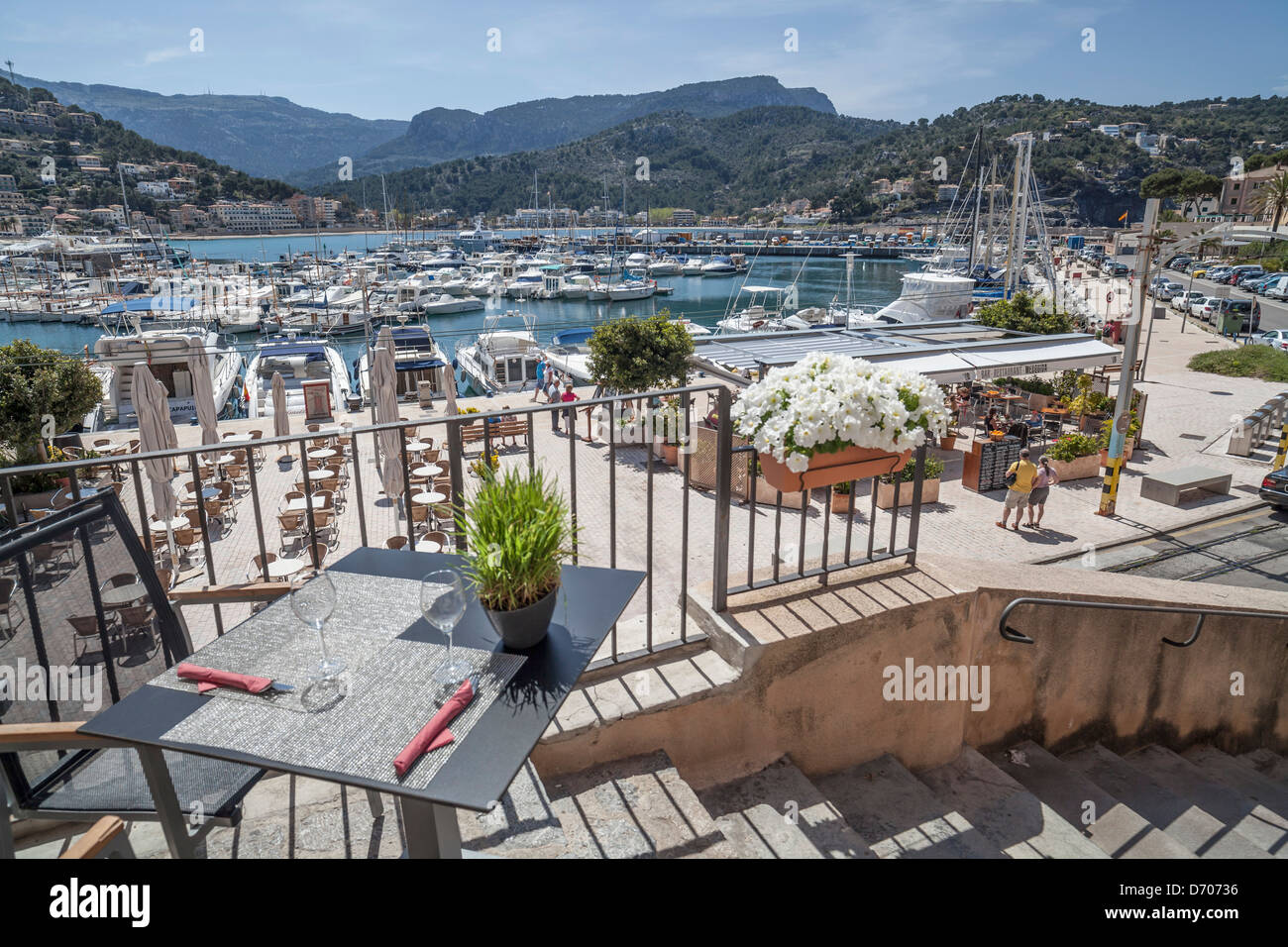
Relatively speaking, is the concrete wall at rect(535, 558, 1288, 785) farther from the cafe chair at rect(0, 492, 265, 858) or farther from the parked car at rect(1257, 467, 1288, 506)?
the parked car at rect(1257, 467, 1288, 506)

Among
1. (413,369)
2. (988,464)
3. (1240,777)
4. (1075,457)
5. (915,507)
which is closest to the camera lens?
(915,507)

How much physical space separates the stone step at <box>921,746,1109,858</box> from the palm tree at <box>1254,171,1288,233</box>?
68031 mm

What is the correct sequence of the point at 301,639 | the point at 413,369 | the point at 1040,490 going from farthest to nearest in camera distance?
the point at 413,369
the point at 1040,490
the point at 301,639

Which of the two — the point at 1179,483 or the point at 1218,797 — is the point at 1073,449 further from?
the point at 1218,797

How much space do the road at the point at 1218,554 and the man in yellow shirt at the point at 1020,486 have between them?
1.19m

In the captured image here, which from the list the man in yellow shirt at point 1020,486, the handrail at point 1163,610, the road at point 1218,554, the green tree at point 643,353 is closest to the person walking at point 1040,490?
the man in yellow shirt at point 1020,486

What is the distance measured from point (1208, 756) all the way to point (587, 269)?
248ft

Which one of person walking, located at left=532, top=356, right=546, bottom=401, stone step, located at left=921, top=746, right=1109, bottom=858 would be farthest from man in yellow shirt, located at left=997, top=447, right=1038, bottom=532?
person walking, located at left=532, top=356, right=546, bottom=401

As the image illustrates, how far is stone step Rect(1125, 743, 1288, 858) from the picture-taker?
4645 millimetres

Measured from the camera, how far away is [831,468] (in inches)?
140

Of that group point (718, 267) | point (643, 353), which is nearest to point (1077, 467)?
point (643, 353)

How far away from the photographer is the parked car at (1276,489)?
12.2 m

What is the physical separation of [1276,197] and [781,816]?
73.7 metres

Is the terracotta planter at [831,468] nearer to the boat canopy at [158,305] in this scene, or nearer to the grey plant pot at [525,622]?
the grey plant pot at [525,622]
